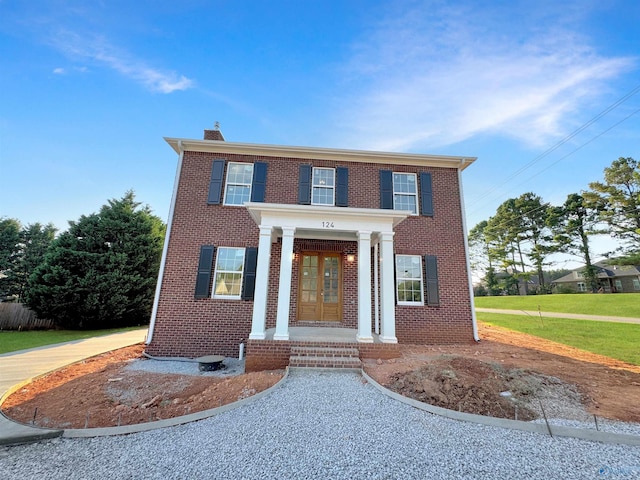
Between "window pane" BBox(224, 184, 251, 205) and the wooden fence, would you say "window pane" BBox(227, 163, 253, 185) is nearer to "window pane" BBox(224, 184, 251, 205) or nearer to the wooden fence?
"window pane" BBox(224, 184, 251, 205)

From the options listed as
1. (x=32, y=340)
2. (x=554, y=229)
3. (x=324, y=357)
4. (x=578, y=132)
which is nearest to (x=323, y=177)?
(x=324, y=357)

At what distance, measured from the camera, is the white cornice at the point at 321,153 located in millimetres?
8328

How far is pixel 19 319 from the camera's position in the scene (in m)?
11.6

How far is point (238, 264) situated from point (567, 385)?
26.1ft

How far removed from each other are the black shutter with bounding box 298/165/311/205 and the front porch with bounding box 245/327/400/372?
14.1 feet

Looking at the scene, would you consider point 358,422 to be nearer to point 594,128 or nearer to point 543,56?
point 543,56

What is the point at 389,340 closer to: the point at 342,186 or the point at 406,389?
the point at 406,389

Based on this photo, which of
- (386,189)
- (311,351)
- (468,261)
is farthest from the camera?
(386,189)

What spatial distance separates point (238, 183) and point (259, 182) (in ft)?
2.38

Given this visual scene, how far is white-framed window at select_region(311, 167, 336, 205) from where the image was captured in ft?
28.1

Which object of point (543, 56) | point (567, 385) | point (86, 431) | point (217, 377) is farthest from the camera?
point (543, 56)

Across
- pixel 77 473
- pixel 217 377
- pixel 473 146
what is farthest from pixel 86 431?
pixel 473 146

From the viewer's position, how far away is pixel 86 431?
3.16m

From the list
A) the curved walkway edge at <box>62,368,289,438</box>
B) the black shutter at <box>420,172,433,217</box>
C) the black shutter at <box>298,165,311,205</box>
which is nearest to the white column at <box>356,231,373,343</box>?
the black shutter at <box>298,165,311,205</box>
